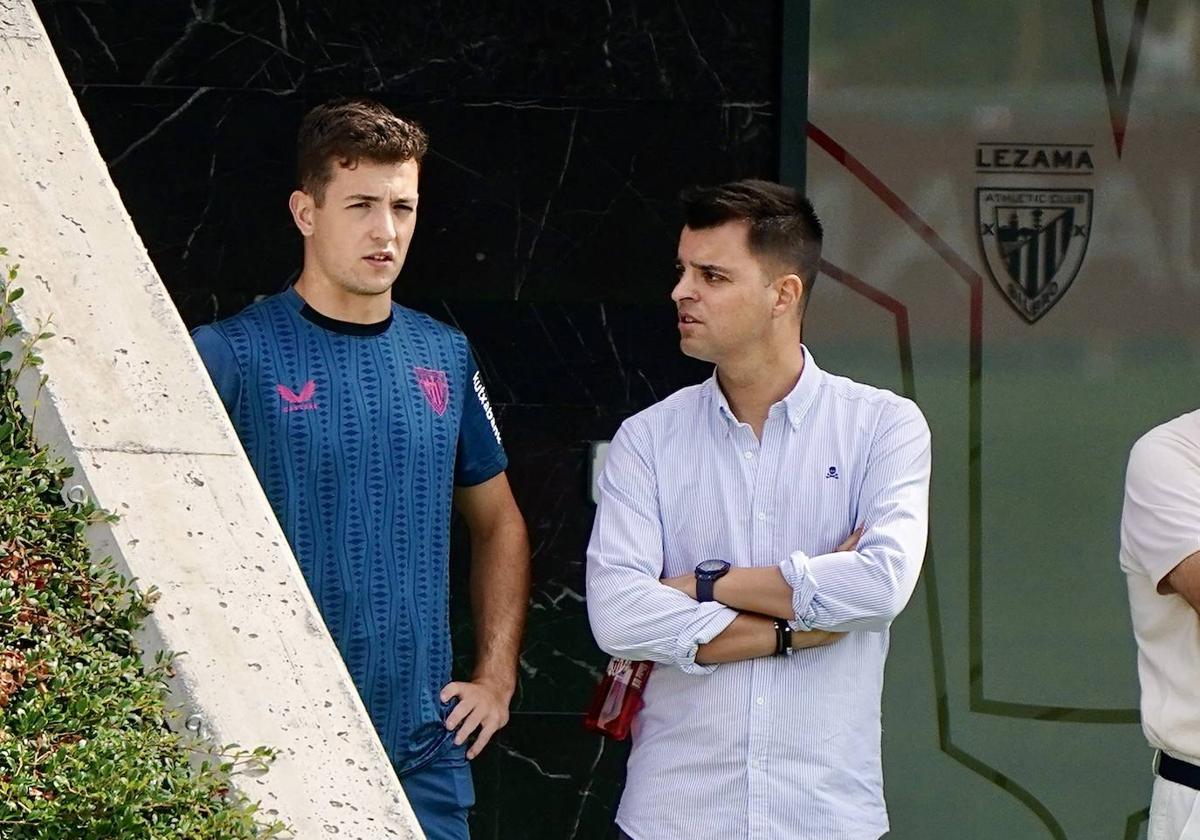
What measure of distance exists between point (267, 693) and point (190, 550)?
0.88 ft

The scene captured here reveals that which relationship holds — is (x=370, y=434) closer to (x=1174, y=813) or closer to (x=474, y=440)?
(x=474, y=440)

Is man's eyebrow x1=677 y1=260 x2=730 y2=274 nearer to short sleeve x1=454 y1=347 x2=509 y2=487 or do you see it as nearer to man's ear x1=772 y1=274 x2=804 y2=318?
man's ear x1=772 y1=274 x2=804 y2=318

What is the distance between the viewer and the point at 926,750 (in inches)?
235

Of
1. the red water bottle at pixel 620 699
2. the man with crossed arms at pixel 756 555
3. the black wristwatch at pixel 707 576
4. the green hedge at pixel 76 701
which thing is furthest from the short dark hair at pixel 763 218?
the green hedge at pixel 76 701

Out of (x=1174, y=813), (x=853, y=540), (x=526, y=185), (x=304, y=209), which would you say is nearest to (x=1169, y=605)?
(x=1174, y=813)

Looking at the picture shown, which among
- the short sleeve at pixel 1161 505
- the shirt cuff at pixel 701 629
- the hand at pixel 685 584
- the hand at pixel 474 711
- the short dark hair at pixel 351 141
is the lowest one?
the hand at pixel 474 711

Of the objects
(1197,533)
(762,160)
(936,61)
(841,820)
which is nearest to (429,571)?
(841,820)

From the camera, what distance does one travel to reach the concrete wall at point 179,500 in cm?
283

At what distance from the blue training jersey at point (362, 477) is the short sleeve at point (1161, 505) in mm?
1428

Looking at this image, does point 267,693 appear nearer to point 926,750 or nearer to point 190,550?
point 190,550

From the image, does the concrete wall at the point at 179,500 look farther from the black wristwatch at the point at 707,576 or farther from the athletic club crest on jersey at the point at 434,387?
the black wristwatch at the point at 707,576

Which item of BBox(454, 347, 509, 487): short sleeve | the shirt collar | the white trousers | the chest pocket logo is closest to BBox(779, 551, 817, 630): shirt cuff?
the shirt collar

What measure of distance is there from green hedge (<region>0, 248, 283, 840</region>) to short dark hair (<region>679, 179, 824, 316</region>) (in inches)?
66.7

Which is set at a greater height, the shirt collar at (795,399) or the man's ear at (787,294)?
the man's ear at (787,294)
